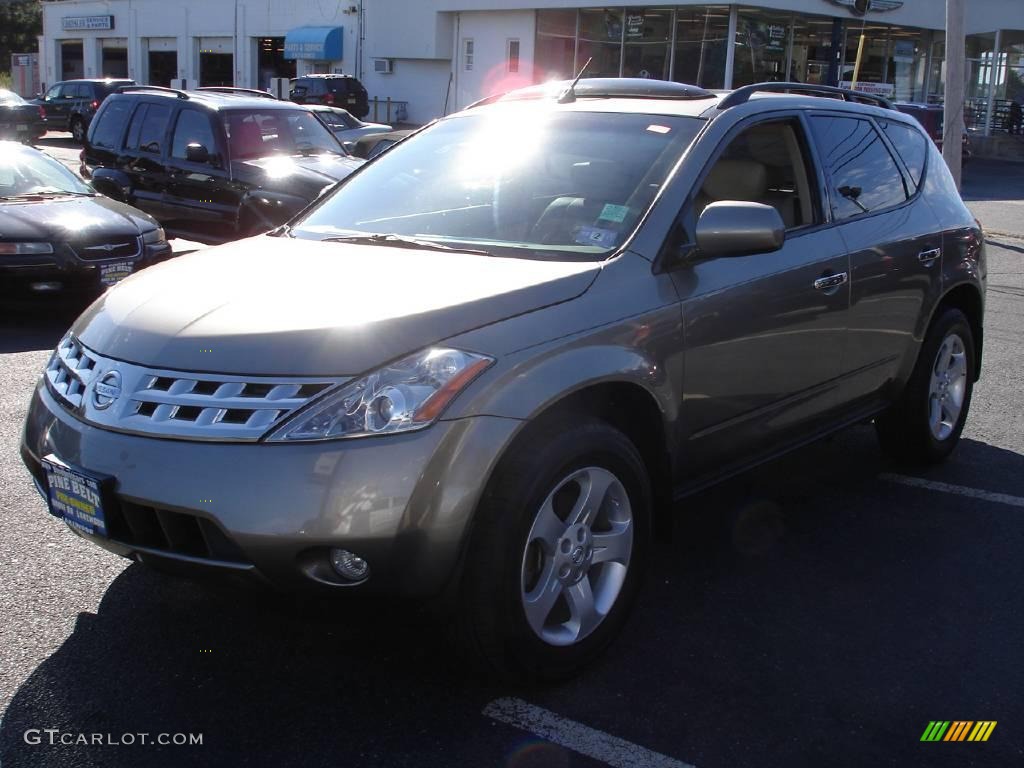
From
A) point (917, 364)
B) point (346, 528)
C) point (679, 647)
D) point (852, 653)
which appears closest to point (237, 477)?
point (346, 528)

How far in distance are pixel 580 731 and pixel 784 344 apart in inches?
72.5

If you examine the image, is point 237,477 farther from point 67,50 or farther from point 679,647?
point 67,50

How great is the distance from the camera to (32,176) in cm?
966

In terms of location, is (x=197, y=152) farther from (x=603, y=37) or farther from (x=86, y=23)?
(x=86, y=23)

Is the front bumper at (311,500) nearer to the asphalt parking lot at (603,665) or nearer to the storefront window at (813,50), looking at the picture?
the asphalt parking lot at (603,665)

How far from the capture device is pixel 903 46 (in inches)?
1517

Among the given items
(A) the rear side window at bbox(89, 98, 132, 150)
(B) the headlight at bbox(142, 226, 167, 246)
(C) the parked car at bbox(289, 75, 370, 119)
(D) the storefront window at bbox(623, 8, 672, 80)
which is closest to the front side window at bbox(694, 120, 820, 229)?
(B) the headlight at bbox(142, 226, 167, 246)

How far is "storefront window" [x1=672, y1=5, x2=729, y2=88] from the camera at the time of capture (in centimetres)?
3256

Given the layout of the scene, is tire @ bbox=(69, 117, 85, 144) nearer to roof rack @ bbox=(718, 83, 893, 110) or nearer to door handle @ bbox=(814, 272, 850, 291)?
roof rack @ bbox=(718, 83, 893, 110)

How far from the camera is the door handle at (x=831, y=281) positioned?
454 centimetres

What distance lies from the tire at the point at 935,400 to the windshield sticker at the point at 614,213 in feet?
7.47

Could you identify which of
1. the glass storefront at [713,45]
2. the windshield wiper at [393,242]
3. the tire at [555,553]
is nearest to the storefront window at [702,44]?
the glass storefront at [713,45]

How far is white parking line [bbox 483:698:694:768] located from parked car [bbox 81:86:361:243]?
833cm

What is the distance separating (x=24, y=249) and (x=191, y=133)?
3.74 m
